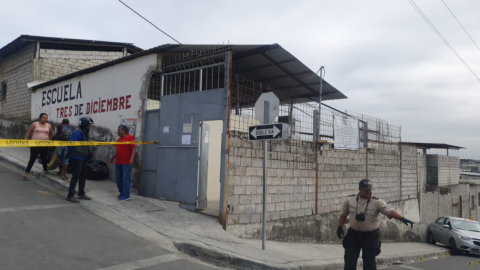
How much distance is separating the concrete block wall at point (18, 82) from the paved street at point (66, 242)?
32.3ft

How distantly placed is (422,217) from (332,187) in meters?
8.82

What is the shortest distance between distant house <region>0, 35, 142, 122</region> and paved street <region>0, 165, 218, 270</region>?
9690 millimetres

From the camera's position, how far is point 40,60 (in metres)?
14.8

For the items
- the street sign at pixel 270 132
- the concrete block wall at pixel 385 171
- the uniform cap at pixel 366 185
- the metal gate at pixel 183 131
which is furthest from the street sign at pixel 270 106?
the concrete block wall at pixel 385 171

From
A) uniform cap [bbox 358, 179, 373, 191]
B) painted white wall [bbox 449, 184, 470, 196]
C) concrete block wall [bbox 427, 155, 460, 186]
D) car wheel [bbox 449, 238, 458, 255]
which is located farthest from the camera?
painted white wall [bbox 449, 184, 470, 196]

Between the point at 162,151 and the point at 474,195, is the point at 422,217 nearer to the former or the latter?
the point at 474,195

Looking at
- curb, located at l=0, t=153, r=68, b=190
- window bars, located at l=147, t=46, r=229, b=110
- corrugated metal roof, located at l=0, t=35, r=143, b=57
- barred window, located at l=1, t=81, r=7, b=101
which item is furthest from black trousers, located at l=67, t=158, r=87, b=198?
barred window, located at l=1, t=81, r=7, b=101

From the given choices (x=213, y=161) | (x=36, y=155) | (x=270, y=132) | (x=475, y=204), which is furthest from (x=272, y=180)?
(x=475, y=204)

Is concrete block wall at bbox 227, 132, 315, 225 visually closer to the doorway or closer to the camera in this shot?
the doorway

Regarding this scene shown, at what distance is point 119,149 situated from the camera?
7.33 m

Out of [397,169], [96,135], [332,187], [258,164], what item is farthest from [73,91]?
[397,169]

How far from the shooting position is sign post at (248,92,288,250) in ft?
19.1

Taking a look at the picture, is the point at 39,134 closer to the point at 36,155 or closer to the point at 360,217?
the point at 36,155

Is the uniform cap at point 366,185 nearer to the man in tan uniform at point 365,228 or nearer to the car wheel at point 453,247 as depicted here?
the man in tan uniform at point 365,228
